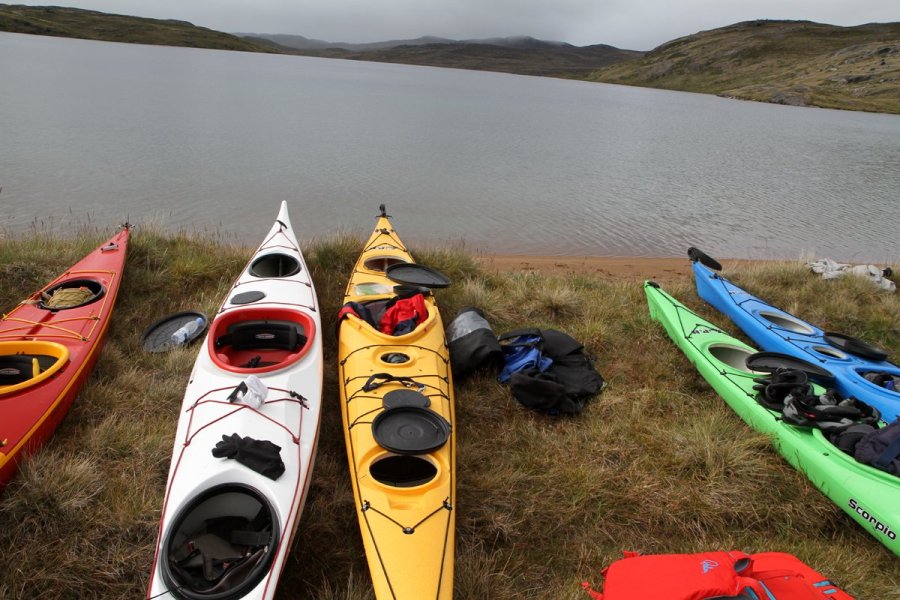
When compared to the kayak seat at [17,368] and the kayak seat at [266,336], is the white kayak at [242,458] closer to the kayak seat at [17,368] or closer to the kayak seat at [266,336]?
the kayak seat at [266,336]

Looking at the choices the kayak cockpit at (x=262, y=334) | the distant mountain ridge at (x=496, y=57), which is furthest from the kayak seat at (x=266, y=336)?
the distant mountain ridge at (x=496, y=57)

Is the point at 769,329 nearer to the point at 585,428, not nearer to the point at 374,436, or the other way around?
the point at 585,428

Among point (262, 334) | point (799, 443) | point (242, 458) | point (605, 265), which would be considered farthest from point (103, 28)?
point (799, 443)

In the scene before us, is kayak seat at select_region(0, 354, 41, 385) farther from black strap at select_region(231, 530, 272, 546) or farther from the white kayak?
black strap at select_region(231, 530, 272, 546)

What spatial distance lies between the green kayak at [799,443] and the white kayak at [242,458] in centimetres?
304

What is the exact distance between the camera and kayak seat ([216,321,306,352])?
3.87 m

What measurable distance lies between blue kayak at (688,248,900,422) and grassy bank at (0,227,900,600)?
1031 mm

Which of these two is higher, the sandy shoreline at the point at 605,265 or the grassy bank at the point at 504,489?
the grassy bank at the point at 504,489

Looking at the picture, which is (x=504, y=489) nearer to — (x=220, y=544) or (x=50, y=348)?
(x=220, y=544)

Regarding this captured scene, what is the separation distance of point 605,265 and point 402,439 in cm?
640

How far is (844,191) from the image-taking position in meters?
14.6

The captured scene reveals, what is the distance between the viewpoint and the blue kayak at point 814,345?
400cm

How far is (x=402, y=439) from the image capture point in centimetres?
291

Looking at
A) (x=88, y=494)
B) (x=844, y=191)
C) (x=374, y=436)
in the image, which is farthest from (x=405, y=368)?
(x=844, y=191)
